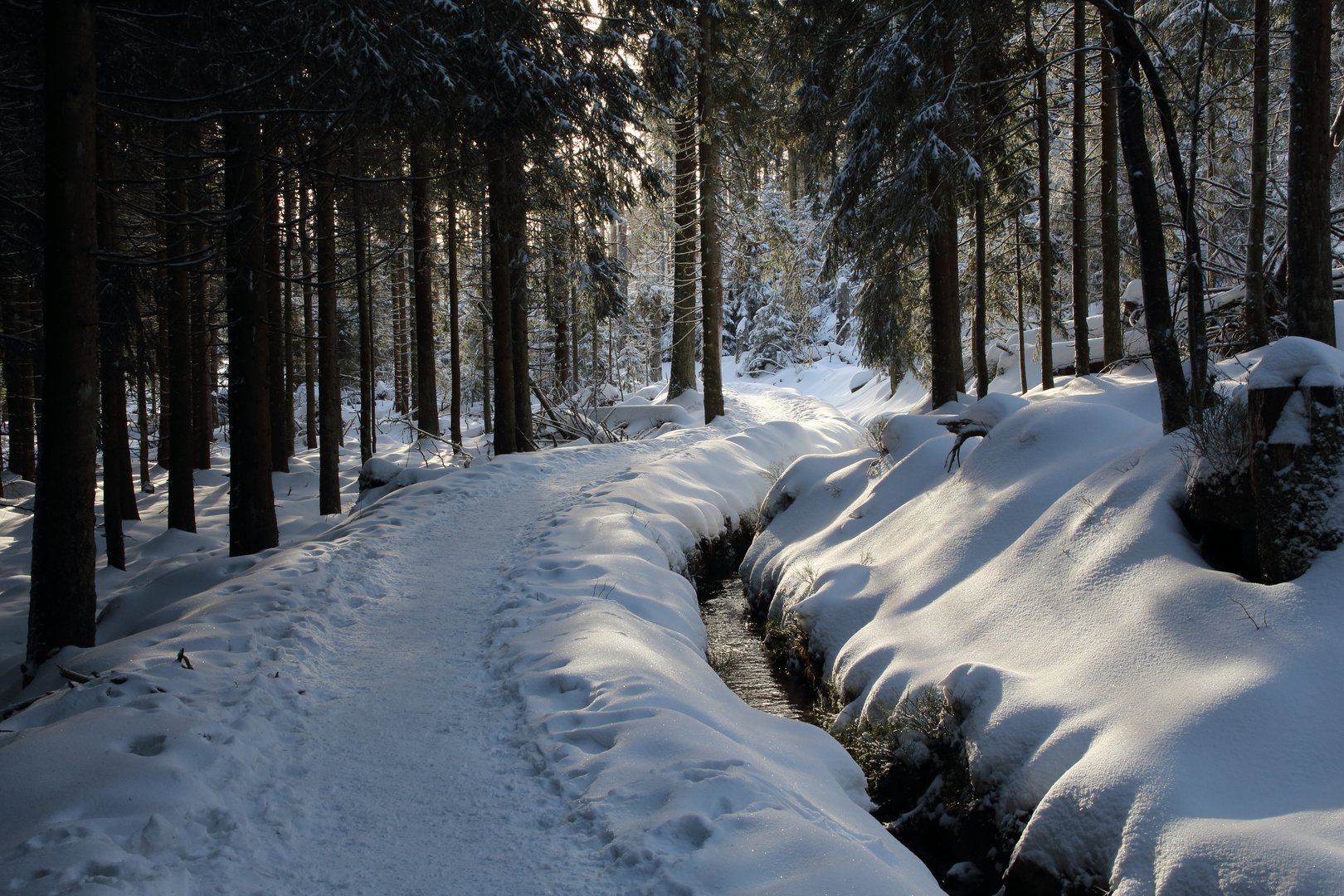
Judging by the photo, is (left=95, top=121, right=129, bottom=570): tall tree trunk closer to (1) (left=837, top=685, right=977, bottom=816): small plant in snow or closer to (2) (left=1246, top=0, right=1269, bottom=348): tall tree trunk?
(1) (left=837, top=685, right=977, bottom=816): small plant in snow

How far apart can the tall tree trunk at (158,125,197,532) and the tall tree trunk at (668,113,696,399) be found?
975 cm

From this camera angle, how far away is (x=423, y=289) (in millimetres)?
13281

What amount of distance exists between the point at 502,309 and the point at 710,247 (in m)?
6.72

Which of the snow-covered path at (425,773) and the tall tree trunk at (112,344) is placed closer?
the snow-covered path at (425,773)

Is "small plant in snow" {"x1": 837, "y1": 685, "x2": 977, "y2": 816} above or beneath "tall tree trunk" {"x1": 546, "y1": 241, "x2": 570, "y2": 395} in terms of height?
beneath

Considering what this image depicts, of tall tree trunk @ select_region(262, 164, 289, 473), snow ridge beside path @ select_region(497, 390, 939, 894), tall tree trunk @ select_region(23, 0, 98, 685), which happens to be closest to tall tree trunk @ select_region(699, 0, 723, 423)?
tall tree trunk @ select_region(262, 164, 289, 473)

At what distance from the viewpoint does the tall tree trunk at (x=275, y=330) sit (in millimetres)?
7949

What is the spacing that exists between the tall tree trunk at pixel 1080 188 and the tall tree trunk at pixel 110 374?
13.2 metres

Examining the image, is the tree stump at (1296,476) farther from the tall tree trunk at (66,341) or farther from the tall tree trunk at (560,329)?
the tall tree trunk at (560,329)

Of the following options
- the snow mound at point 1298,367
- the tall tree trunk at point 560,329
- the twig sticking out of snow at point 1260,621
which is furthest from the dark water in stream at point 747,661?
the tall tree trunk at point 560,329

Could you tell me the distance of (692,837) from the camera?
2.99 meters

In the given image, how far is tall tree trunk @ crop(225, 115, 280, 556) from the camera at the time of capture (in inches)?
289

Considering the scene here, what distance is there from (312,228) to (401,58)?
9.77 ft

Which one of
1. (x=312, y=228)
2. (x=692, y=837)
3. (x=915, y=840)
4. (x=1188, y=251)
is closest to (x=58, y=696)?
(x=692, y=837)
